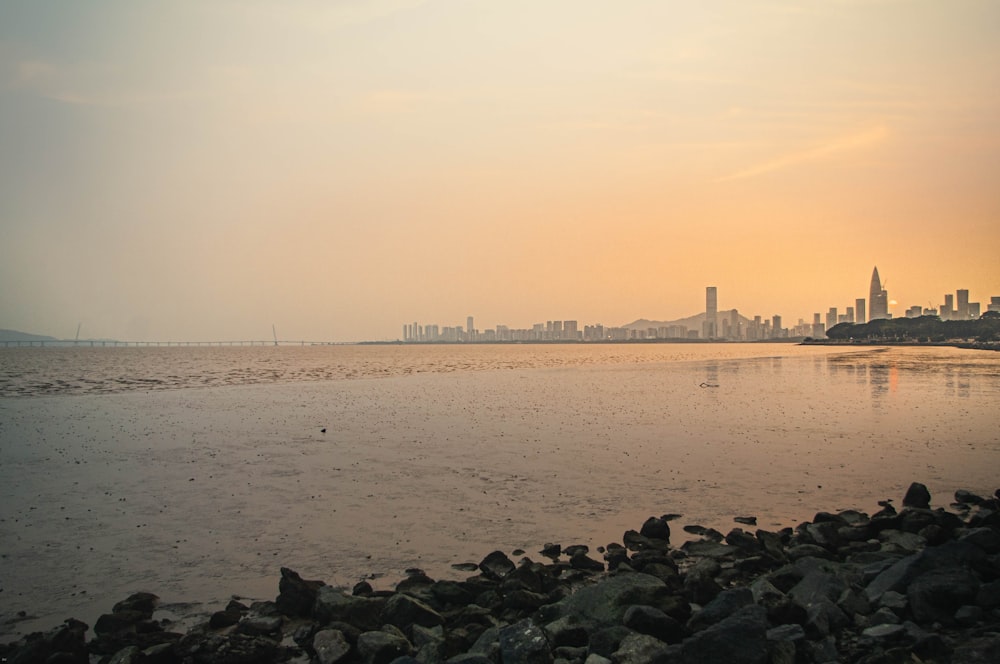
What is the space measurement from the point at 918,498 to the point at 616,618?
33.4ft

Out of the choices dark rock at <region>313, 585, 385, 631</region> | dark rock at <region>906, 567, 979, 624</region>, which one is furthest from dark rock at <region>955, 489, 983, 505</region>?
dark rock at <region>313, 585, 385, 631</region>

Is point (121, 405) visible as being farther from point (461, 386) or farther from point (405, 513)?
point (405, 513)

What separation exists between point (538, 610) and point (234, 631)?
4.25 meters

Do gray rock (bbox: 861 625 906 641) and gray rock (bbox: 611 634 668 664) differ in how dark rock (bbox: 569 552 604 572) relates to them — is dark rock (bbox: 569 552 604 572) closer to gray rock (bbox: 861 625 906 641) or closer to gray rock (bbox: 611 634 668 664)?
gray rock (bbox: 611 634 668 664)

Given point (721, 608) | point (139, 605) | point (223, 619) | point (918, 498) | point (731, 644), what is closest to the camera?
point (731, 644)

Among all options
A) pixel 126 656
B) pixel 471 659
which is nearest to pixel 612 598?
pixel 471 659

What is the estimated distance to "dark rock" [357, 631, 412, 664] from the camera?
8.05m

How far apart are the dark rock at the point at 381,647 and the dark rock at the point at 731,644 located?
345cm

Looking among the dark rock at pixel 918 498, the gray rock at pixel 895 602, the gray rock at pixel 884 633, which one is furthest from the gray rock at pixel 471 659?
the dark rock at pixel 918 498

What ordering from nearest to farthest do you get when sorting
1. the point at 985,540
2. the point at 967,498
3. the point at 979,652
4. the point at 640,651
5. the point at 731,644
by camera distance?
the point at 979,652, the point at 731,644, the point at 640,651, the point at 985,540, the point at 967,498

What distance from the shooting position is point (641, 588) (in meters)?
9.12

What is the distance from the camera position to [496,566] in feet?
36.5

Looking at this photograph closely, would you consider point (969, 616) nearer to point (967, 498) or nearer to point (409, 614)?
point (409, 614)

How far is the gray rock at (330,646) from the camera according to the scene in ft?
26.5
